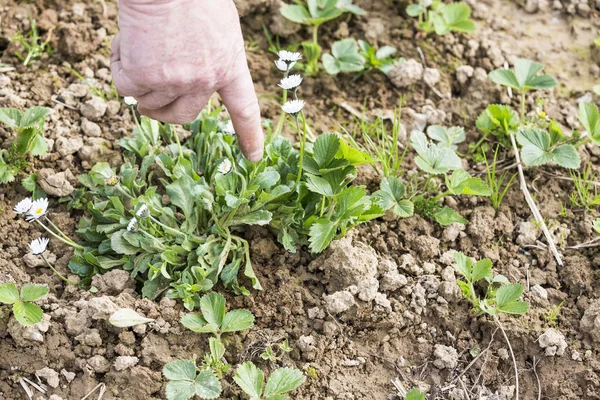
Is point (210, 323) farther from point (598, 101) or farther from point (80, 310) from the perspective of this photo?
point (598, 101)

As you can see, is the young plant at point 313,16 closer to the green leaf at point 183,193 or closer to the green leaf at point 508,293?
the green leaf at point 183,193

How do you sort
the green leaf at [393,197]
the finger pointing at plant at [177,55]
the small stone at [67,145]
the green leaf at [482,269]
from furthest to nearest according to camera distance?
the small stone at [67,145]
the green leaf at [393,197]
the green leaf at [482,269]
the finger pointing at plant at [177,55]

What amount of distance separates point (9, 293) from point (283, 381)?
2.91ft

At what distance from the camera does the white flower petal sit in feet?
7.18

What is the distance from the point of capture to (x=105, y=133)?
2.82m

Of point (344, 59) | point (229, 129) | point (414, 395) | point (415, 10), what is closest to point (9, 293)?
point (229, 129)

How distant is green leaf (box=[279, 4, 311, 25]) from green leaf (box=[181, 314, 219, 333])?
4.90 ft

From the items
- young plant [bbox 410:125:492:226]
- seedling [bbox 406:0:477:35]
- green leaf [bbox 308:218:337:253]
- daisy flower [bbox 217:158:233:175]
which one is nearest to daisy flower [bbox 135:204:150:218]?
daisy flower [bbox 217:158:233:175]

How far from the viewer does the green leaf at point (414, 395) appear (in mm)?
2104

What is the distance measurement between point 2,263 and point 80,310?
358mm

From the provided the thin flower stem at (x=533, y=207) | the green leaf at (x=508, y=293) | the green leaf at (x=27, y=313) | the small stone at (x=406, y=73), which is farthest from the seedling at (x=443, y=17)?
the green leaf at (x=27, y=313)

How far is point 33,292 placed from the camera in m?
2.22

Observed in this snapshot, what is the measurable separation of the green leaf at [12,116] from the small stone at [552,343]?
1978 mm

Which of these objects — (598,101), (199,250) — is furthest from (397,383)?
(598,101)
